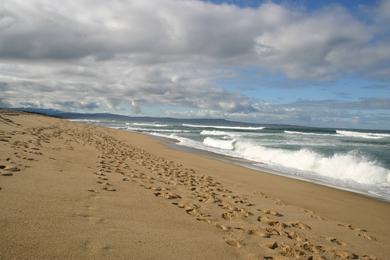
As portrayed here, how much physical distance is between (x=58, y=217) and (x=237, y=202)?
4224mm

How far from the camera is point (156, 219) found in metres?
4.93

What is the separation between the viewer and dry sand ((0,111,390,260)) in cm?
354

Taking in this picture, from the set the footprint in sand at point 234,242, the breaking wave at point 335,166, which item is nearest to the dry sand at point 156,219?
the footprint in sand at point 234,242

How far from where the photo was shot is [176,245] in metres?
3.97

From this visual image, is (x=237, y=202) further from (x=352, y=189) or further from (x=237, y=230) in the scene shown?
(x=352, y=189)

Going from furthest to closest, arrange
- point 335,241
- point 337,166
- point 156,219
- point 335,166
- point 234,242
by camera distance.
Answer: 1. point 335,166
2. point 337,166
3. point 335,241
4. point 156,219
5. point 234,242

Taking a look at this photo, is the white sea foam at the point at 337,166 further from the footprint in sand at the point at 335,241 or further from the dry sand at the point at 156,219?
the footprint in sand at the point at 335,241

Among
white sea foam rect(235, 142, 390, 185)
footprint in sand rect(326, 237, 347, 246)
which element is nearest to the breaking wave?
white sea foam rect(235, 142, 390, 185)

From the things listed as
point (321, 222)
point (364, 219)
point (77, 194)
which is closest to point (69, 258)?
point (77, 194)

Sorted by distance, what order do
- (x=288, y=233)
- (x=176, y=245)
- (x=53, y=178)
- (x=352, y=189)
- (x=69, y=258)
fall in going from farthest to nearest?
(x=352, y=189) < (x=53, y=178) < (x=288, y=233) < (x=176, y=245) < (x=69, y=258)

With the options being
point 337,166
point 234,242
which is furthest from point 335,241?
point 337,166

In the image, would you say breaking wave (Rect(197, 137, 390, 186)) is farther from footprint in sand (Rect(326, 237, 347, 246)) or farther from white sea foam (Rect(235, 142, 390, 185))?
footprint in sand (Rect(326, 237, 347, 246))

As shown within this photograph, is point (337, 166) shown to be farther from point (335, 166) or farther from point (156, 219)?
point (156, 219)

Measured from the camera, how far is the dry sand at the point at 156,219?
3.54 meters
